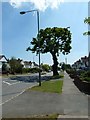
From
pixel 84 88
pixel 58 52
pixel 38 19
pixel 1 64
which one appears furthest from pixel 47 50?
pixel 1 64

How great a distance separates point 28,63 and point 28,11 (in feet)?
524

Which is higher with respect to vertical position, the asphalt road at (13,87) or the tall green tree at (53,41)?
the tall green tree at (53,41)

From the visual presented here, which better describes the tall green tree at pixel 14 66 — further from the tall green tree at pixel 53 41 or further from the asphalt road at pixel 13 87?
the asphalt road at pixel 13 87

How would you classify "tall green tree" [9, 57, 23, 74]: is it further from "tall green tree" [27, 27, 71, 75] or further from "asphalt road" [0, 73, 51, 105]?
"asphalt road" [0, 73, 51, 105]

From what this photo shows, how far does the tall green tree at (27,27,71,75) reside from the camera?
→ 6550 cm

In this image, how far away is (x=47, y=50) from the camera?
65375mm

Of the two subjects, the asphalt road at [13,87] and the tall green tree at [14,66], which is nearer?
the asphalt road at [13,87]

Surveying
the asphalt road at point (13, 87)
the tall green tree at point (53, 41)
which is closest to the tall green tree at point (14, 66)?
the tall green tree at point (53, 41)

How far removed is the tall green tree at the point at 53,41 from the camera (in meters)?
65.5

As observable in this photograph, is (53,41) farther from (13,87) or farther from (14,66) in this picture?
(14,66)

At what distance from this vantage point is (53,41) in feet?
218

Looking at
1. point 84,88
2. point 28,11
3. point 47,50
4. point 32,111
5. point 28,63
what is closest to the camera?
point 32,111

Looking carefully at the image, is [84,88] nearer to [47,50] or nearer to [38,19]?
[38,19]

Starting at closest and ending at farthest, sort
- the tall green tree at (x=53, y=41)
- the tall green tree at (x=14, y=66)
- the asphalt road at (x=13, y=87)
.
Answer: the asphalt road at (x=13, y=87) < the tall green tree at (x=53, y=41) < the tall green tree at (x=14, y=66)
